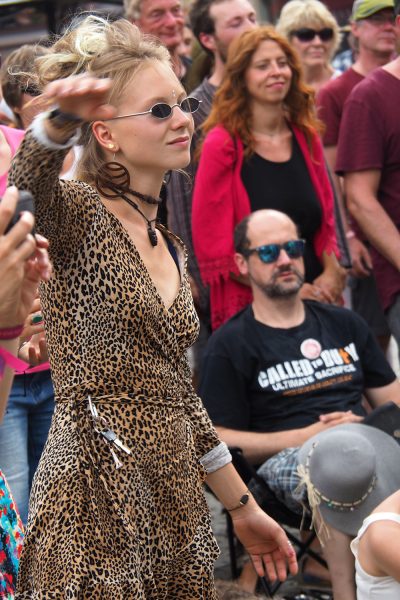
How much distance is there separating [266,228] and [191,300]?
225 cm

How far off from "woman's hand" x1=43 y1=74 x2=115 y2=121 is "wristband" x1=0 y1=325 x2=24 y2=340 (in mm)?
477

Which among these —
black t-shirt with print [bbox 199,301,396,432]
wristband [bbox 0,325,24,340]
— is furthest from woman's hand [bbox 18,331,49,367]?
black t-shirt with print [bbox 199,301,396,432]

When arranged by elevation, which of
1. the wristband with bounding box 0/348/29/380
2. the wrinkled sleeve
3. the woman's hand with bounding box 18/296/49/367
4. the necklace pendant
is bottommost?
the wrinkled sleeve

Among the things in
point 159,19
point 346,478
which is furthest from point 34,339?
point 159,19

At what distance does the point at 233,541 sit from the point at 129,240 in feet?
8.49

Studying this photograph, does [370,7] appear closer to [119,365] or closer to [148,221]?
[148,221]

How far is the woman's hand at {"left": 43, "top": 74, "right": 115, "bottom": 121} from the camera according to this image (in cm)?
218

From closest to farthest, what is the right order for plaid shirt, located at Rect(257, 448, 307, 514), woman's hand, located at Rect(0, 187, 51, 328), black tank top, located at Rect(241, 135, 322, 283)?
woman's hand, located at Rect(0, 187, 51, 328) → plaid shirt, located at Rect(257, 448, 307, 514) → black tank top, located at Rect(241, 135, 322, 283)

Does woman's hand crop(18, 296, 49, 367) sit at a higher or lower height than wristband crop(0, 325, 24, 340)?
lower

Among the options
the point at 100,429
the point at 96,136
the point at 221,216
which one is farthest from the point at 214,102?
the point at 100,429

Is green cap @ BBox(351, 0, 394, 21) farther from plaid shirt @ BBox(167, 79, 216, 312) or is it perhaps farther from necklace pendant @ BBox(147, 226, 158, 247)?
necklace pendant @ BBox(147, 226, 158, 247)

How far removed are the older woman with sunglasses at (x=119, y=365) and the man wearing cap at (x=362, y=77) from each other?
3697mm

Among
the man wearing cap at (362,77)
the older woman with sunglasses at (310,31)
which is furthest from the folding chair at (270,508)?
the older woman with sunglasses at (310,31)

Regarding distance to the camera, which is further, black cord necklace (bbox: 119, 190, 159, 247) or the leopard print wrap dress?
black cord necklace (bbox: 119, 190, 159, 247)
